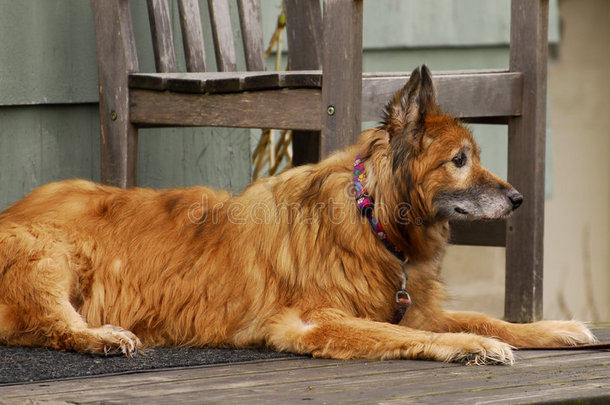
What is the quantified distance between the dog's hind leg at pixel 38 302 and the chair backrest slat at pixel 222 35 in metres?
1.71

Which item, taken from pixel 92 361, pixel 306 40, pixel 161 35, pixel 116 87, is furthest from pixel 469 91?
pixel 92 361

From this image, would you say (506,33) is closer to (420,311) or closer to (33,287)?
(420,311)

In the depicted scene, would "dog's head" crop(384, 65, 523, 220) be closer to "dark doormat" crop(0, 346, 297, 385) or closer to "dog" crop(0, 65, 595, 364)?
"dog" crop(0, 65, 595, 364)

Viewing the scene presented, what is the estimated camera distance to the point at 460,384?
3.09 m

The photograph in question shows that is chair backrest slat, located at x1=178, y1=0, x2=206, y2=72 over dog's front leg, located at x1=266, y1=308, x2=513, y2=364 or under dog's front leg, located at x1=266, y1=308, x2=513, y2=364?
over

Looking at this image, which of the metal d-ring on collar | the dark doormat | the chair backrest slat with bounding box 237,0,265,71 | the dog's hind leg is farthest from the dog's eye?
the chair backrest slat with bounding box 237,0,265,71

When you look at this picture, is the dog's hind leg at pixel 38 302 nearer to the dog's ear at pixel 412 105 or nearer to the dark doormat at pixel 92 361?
the dark doormat at pixel 92 361

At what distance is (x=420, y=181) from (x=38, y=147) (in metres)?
2.30

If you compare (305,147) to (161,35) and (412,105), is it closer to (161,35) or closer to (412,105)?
(161,35)

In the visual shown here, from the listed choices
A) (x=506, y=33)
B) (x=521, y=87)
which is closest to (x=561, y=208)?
(x=506, y=33)

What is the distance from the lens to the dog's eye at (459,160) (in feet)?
12.3

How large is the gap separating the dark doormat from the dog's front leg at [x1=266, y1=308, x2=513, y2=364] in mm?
95

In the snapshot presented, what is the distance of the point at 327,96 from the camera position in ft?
14.0

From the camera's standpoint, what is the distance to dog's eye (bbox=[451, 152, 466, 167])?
376 centimetres
